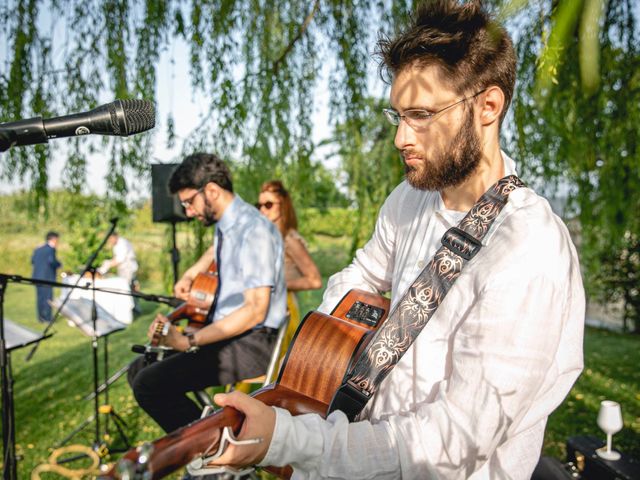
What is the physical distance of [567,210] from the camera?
11.6ft

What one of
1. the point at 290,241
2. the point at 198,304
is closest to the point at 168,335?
the point at 198,304

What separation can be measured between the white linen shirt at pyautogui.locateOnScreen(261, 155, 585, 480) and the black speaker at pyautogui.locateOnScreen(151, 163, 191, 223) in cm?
257

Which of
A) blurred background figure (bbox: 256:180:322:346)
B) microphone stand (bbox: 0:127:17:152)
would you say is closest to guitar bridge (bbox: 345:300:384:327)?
microphone stand (bbox: 0:127:17:152)

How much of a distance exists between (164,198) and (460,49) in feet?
8.88

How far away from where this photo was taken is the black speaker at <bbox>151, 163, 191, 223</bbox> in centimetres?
346

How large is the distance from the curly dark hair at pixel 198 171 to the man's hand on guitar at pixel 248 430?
91.2 inches

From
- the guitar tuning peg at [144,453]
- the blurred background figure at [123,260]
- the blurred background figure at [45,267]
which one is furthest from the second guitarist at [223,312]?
the blurred background figure at [45,267]

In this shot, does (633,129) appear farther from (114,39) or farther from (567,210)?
(114,39)

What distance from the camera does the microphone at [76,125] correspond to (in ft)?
3.70

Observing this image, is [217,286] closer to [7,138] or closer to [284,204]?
[284,204]

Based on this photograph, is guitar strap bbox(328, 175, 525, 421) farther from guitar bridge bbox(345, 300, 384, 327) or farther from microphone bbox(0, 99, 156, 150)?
microphone bbox(0, 99, 156, 150)

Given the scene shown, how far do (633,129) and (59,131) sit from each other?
111 inches

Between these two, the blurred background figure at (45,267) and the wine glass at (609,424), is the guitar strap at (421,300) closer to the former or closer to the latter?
the wine glass at (609,424)

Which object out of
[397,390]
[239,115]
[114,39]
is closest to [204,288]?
[239,115]
